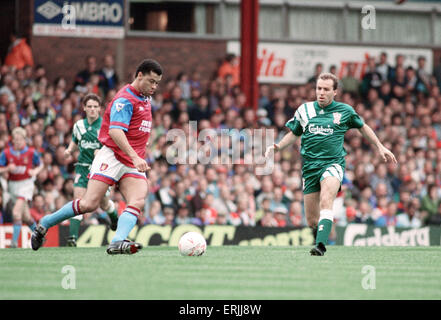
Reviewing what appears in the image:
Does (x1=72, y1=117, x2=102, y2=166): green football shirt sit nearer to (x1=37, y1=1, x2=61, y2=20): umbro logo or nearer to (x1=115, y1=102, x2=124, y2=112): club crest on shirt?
(x1=115, y1=102, x2=124, y2=112): club crest on shirt

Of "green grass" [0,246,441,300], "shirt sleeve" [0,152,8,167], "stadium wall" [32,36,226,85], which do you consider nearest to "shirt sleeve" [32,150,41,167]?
"shirt sleeve" [0,152,8,167]

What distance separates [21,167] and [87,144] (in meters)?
2.30

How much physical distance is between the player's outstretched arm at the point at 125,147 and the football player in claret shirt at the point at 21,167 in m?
5.26

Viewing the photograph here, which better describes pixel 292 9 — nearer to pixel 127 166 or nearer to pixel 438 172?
pixel 438 172

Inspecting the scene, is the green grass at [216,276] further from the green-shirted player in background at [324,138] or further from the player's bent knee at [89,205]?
the green-shirted player in background at [324,138]

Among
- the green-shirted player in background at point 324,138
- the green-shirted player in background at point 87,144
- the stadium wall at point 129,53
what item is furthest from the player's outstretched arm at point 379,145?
the stadium wall at point 129,53

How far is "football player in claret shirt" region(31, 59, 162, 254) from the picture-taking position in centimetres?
897

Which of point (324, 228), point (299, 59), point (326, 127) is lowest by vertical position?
point (324, 228)

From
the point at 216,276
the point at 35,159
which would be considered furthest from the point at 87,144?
the point at 216,276

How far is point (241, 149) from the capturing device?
17578 mm

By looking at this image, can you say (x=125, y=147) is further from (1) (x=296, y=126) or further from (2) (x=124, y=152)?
(1) (x=296, y=126)

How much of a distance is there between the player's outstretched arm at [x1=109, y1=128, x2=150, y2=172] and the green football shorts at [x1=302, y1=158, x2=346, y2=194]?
2204 millimetres

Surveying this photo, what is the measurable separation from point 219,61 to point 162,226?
797 centimetres
